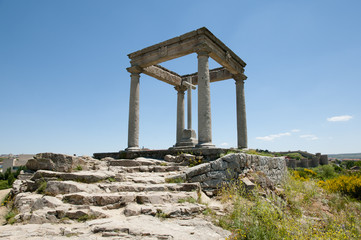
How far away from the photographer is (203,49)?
1338cm

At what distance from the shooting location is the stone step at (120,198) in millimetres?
6148

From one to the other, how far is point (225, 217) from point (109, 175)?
439 cm

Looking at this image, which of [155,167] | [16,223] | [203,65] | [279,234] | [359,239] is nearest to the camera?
[279,234]

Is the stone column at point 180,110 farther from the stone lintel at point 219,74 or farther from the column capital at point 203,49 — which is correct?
the column capital at point 203,49

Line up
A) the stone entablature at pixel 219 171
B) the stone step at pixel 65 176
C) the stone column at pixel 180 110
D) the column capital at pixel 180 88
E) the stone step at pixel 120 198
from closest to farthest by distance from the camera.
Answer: the stone step at pixel 120 198 → the stone step at pixel 65 176 → the stone entablature at pixel 219 171 → the stone column at pixel 180 110 → the column capital at pixel 180 88

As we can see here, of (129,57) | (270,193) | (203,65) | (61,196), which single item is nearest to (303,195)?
(270,193)

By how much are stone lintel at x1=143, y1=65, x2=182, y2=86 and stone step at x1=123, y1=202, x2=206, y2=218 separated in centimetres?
1235

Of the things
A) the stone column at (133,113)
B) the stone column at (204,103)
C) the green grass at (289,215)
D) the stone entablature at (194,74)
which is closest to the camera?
the green grass at (289,215)

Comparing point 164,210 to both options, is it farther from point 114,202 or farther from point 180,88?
point 180,88

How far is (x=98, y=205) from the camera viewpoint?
614 centimetres

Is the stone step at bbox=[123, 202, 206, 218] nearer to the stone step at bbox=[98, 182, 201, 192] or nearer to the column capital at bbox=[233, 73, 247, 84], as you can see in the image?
the stone step at bbox=[98, 182, 201, 192]

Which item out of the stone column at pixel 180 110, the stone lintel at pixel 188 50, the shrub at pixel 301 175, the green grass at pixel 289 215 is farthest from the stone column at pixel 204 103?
the stone column at pixel 180 110

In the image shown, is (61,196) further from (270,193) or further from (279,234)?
(270,193)

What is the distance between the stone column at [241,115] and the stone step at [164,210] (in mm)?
11528
